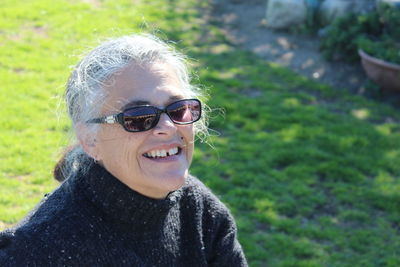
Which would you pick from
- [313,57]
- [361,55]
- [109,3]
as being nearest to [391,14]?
[361,55]

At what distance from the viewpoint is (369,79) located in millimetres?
7137

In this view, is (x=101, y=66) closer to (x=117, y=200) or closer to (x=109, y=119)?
(x=109, y=119)

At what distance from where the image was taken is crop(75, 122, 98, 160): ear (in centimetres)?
217

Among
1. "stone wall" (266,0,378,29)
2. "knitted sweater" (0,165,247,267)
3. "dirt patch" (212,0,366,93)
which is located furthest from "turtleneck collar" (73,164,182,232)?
"stone wall" (266,0,378,29)

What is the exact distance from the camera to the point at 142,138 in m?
2.09

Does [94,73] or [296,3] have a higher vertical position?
[94,73]

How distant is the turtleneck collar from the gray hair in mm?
149

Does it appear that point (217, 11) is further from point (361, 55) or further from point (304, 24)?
point (361, 55)

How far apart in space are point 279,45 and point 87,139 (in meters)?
6.66

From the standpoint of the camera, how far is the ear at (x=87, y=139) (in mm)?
2172

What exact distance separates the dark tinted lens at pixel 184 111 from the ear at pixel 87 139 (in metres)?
0.29

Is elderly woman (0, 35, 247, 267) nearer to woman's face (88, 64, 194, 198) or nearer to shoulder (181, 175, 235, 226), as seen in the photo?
woman's face (88, 64, 194, 198)

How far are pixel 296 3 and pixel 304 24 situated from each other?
33 cm

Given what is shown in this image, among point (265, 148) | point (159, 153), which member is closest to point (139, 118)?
point (159, 153)
